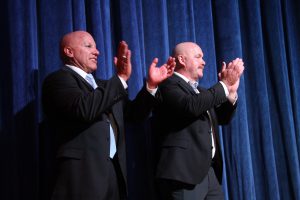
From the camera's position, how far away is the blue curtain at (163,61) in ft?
6.82

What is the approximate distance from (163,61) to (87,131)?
3.08 feet

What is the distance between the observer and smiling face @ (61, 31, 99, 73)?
6.19 feet

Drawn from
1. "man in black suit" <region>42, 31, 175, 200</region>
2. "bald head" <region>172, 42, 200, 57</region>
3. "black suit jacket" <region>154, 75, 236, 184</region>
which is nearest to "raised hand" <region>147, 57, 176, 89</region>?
"man in black suit" <region>42, 31, 175, 200</region>

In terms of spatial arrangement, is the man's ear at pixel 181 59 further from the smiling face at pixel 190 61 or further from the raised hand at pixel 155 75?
the raised hand at pixel 155 75

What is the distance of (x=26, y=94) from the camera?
6.87 feet

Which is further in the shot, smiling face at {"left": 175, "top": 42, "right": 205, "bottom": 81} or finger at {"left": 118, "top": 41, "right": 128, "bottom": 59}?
smiling face at {"left": 175, "top": 42, "right": 205, "bottom": 81}

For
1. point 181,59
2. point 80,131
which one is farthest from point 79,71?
point 181,59

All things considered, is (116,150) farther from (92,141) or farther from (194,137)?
(194,137)

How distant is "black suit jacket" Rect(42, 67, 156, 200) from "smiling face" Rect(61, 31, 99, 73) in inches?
6.7

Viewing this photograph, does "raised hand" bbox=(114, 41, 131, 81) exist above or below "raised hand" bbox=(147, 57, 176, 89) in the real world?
above

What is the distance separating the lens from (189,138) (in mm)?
1924

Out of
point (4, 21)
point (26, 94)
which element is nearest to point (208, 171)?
point (26, 94)

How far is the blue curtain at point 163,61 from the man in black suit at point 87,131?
0.40 metres

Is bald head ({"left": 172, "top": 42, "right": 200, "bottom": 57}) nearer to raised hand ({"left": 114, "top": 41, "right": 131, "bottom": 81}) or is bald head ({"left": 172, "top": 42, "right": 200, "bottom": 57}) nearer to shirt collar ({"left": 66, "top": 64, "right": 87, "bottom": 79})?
raised hand ({"left": 114, "top": 41, "right": 131, "bottom": 81})
